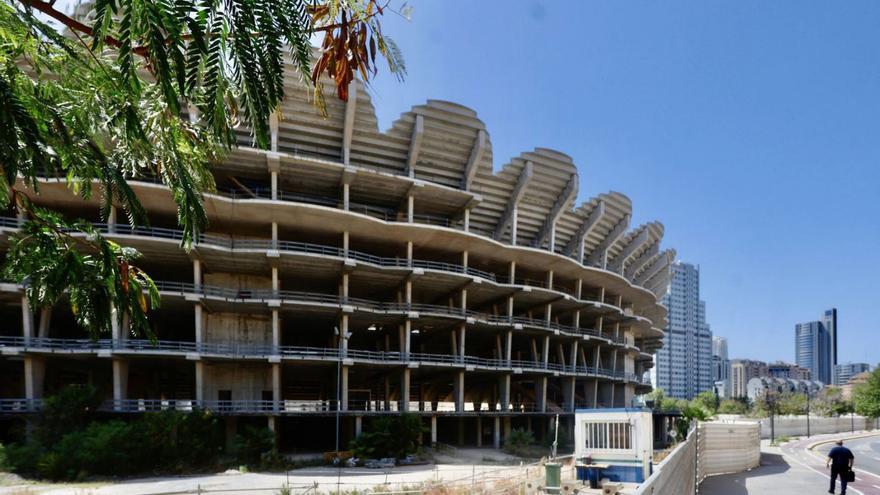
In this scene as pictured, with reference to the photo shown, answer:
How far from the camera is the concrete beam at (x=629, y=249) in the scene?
183ft

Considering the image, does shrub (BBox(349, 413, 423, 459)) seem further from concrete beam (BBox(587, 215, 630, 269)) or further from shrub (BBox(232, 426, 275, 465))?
concrete beam (BBox(587, 215, 630, 269))

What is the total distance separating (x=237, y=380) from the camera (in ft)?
118

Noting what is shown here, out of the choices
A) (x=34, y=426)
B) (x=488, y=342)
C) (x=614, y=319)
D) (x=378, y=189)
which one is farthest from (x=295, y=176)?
(x=614, y=319)

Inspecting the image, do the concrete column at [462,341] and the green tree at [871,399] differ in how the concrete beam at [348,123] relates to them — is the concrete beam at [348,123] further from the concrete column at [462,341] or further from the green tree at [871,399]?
the green tree at [871,399]

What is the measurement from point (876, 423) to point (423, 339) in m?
78.8

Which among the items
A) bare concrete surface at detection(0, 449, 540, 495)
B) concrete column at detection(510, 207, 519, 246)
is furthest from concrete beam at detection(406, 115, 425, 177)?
bare concrete surface at detection(0, 449, 540, 495)

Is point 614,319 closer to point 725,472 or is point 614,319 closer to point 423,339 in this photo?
point 423,339

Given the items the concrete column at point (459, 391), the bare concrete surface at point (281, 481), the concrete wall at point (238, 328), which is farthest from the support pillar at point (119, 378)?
the concrete column at point (459, 391)

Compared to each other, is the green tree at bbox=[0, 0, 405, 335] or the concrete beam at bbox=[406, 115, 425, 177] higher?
the concrete beam at bbox=[406, 115, 425, 177]

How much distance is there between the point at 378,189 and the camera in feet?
126

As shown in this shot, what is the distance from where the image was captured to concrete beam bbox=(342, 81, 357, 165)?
34341 mm

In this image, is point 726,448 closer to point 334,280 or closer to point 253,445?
point 253,445

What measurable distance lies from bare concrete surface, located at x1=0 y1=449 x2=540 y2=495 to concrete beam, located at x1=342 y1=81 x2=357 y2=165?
18.3 meters

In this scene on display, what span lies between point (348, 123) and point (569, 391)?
28.4m
